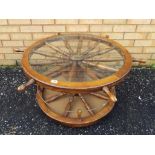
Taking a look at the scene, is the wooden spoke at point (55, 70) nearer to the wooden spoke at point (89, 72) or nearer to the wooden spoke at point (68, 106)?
the wooden spoke at point (89, 72)

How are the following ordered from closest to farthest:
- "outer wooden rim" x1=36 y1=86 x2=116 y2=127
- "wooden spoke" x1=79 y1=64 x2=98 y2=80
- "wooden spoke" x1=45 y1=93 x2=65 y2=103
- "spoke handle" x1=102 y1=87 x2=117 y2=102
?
"spoke handle" x1=102 y1=87 x2=117 y2=102
"wooden spoke" x1=79 y1=64 x2=98 y2=80
"outer wooden rim" x1=36 y1=86 x2=116 y2=127
"wooden spoke" x1=45 y1=93 x2=65 y2=103

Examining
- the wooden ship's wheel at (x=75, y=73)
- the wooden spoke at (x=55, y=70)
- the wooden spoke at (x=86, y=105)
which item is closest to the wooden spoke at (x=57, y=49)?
the wooden ship's wheel at (x=75, y=73)

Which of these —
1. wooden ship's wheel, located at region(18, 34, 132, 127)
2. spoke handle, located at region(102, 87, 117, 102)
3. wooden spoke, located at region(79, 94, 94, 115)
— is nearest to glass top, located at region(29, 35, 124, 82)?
wooden ship's wheel, located at region(18, 34, 132, 127)

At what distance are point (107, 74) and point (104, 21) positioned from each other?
3.39 ft

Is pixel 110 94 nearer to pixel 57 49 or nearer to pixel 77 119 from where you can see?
pixel 77 119

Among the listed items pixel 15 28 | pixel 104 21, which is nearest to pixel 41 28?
pixel 15 28

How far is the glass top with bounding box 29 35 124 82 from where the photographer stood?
94.2 inches

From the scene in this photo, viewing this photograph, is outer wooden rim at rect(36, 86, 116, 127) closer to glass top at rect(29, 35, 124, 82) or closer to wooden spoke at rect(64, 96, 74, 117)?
wooden spoke at rect(64, 96, 74, 117)

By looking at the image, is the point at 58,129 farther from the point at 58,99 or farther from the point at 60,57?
the point at 60,57

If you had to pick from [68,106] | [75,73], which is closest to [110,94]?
[75,73]

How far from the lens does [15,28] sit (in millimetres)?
3273

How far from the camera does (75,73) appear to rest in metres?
2.40

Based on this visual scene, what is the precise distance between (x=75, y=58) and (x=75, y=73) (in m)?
0.21

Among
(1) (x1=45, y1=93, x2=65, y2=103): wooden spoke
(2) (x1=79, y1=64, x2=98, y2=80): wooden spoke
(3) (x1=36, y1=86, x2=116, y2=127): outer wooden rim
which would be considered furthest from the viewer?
(1) (x1=45, y1=93, x2=65, y2=103): wooden spoke
